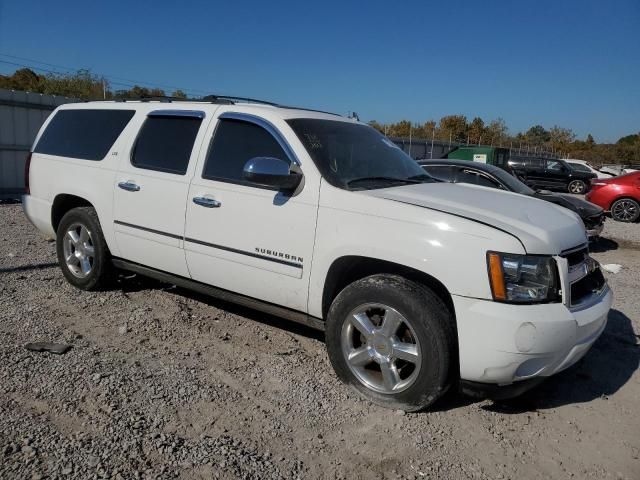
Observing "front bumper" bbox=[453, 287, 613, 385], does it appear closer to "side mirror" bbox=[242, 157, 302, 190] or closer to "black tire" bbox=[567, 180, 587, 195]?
"side mirror" bbox=[242, 157, 302, 190]

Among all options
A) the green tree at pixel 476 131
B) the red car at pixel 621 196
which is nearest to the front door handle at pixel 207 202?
the red car at pixel 621 196

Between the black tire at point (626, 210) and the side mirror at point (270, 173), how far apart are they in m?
12.9

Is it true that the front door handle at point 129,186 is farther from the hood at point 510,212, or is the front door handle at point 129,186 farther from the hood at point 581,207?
the hood at point 581,207

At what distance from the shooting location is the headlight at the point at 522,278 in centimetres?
287

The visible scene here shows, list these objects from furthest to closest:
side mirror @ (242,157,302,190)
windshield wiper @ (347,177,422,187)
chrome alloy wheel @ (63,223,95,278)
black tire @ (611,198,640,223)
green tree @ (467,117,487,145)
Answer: green tree @ (467,117,487,145), black tire @ (611,198,640,223), chrome alloy wheel @ (63,223,95,278), windshield wiper @ (347,177,422,187), side mirror @ (242,157,302,190)

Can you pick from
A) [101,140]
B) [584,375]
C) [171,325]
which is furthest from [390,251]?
[101,140]

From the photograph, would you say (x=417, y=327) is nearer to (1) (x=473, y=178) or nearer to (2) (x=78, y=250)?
(2) (x=78, y=250)

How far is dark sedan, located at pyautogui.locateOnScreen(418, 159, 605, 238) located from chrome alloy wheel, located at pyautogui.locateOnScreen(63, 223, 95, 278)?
15.0 feet

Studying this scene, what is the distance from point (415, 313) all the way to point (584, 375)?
1.80 m

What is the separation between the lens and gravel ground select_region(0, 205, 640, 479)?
272cm

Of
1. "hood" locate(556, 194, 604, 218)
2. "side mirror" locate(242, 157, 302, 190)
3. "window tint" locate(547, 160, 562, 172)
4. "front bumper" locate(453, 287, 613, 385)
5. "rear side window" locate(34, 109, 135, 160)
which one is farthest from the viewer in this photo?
"window tint" locate(547, 160, 562, 172)

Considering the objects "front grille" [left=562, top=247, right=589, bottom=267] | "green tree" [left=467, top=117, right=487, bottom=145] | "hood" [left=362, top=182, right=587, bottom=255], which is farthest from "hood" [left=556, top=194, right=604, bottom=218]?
A: "green tree" [left=467, top=117, right=487, bottom=145]

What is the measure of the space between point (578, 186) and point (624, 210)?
10.0m

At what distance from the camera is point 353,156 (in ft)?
13.1
